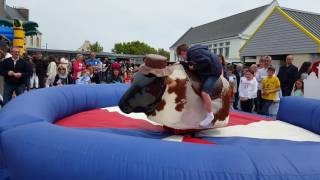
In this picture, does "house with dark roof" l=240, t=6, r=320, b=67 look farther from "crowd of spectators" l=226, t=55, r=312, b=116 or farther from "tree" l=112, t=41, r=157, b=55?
"tree" l=112, t=41, r=157, b=55

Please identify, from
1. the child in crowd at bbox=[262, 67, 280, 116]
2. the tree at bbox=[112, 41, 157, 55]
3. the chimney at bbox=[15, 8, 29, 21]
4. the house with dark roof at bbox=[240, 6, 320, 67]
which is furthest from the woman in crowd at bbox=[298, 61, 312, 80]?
the tree at bbox=[112, 41, 157, 55]

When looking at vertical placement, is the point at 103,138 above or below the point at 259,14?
below

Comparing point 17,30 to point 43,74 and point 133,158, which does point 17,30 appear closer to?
point 43,74

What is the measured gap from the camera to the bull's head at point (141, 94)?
10.1ft

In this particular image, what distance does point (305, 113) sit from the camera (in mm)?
4309

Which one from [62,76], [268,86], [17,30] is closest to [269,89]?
[268,86]

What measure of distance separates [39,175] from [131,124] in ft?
5.21

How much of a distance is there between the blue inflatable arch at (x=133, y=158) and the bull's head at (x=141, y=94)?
Answer: 27.0 inches

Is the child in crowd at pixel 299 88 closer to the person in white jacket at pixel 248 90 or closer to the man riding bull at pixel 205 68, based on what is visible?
the person in white jacket at pixel 248 90

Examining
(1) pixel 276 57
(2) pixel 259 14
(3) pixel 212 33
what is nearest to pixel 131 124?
(1) pixel 276 57

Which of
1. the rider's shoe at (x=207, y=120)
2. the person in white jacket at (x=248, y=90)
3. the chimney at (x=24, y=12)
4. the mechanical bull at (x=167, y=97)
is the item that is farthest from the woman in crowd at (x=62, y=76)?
the chimney at (x=24, y=12)

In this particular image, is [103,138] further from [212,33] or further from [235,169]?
[212,33]

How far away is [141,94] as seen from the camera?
3.10m

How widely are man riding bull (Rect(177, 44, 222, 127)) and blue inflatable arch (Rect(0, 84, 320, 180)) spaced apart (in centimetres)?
97
